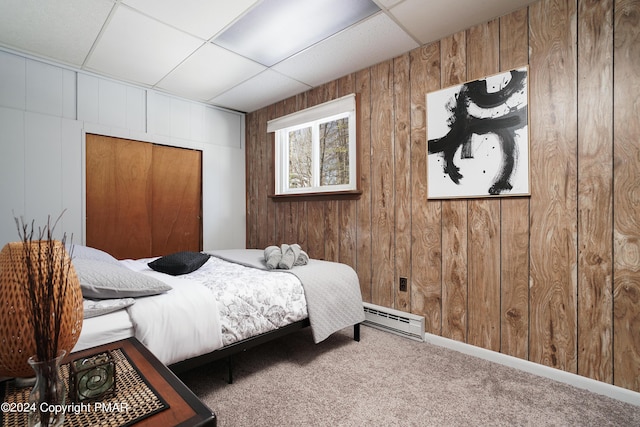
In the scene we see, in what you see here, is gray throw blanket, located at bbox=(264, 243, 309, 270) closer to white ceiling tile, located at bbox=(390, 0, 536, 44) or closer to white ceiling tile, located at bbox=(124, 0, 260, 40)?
white ceiling tile, located at bbox=(124, 0, 260, 40)

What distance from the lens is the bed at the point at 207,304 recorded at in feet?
4.70

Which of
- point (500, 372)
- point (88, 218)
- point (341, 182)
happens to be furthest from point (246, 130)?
point (500, 372)

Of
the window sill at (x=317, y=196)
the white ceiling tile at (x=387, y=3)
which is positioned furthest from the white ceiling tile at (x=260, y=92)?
the white ceiling tile at (x=387, y=3)

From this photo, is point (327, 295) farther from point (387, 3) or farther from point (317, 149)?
point (387, 3)

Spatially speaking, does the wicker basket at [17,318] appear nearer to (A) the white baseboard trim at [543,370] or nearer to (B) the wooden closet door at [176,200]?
(A) the white baseboard trim at [543,370]

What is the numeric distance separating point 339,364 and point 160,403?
58.1 inches

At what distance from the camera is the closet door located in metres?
3.12

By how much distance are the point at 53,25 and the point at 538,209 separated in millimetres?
3687

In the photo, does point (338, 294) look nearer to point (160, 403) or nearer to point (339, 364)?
point (339, 364)

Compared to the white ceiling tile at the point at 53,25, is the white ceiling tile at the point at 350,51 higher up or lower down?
lower down

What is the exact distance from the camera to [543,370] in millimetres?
1957

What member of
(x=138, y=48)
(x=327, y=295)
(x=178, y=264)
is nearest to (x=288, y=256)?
(x=327, y=295)

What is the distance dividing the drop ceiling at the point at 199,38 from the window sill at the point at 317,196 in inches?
47.5

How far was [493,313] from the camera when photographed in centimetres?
219
